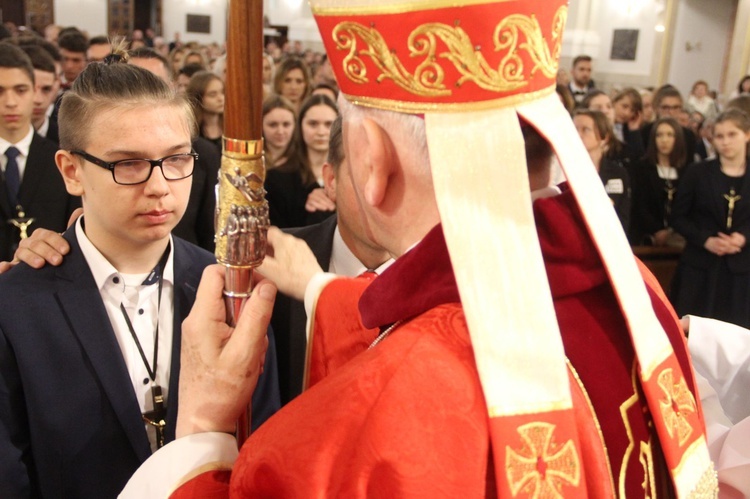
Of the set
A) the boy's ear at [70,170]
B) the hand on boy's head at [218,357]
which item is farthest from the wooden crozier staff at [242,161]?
the boy's ear at [70,170]

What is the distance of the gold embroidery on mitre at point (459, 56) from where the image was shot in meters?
1.08

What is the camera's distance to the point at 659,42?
15500 mm

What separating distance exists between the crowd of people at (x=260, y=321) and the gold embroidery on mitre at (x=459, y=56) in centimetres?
6

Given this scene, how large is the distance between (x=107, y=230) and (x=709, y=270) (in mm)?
4742

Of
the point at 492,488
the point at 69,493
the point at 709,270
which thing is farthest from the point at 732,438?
the point at 709,270

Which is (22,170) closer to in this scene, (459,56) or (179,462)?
(179,462)

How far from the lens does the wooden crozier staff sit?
3.91 feet

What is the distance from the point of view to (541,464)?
103cm

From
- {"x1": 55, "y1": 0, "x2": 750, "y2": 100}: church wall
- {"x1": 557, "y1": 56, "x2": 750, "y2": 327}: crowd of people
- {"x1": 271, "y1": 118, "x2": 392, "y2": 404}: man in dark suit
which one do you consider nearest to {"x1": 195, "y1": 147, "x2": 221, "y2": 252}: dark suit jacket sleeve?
{"x1": 271, "y1": 118, "x2": 392, "y2": 404}: man in dark suit

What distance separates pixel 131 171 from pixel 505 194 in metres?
1.07

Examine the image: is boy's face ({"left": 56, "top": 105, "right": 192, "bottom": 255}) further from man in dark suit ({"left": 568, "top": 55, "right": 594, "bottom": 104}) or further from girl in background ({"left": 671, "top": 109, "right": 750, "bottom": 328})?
man in dark suit ({"left": 568, "top": 55, "right": 594, "bottom": 104})

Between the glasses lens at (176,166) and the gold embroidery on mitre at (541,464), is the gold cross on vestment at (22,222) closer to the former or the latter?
the glasses lens at (176,166)

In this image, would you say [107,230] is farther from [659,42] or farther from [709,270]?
[659,42]

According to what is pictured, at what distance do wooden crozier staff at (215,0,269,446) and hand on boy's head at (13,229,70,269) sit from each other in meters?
0.74
